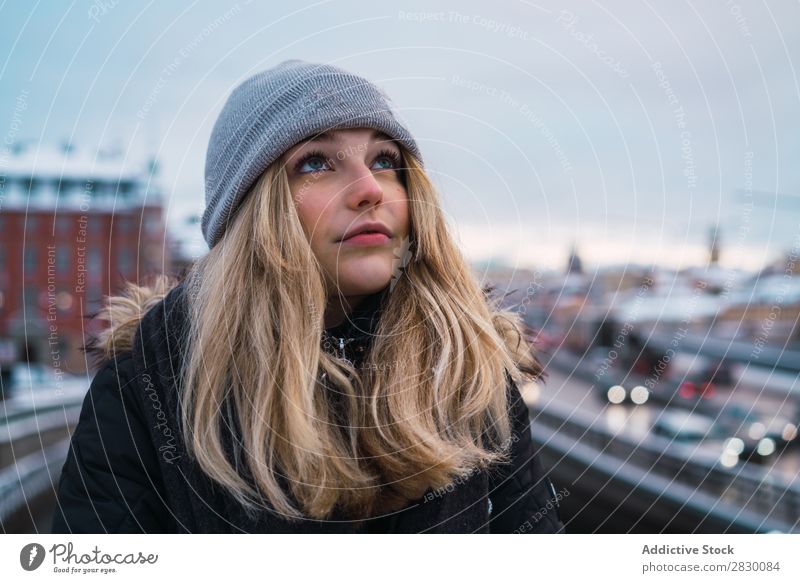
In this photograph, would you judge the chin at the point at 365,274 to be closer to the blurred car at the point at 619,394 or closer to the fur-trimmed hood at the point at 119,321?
the fur-trimmed hood at the point at 119,321

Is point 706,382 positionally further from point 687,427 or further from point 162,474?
point 162,474

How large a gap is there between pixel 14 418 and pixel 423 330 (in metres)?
10.4

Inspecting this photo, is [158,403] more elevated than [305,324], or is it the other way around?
[305,324]

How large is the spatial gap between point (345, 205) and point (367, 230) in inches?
3.1

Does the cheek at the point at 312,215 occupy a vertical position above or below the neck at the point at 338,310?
above

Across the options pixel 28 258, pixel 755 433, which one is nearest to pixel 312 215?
pixel 28 258

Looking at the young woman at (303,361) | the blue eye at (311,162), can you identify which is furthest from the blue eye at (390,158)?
the blue eye at (311,162)

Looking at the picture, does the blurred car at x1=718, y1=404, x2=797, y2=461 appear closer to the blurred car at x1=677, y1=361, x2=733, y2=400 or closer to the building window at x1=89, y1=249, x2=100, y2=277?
the blurred car at x1=677, y1=361, x2=733, y2=400

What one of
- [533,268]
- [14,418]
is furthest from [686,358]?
[533,268]

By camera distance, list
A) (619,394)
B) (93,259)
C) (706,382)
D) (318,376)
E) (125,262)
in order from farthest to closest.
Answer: (619,394) < (706,382) < (93,259) < (125,262) < (318,376)

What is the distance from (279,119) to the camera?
1759 mm

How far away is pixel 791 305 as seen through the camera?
407cm

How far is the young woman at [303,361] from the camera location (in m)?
1.74
